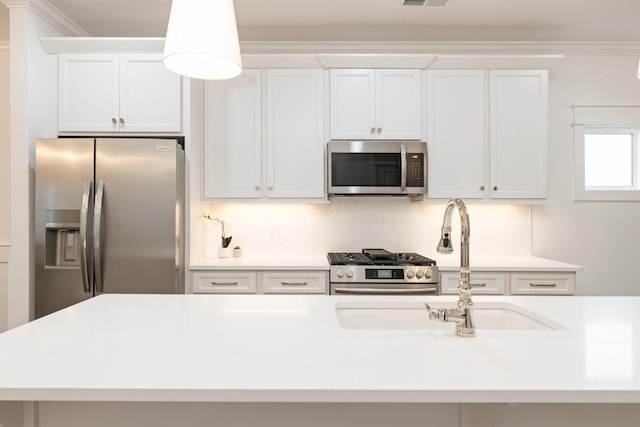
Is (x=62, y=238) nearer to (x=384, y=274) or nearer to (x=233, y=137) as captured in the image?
(x=233, y=137)

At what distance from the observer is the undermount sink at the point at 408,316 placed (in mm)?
1544

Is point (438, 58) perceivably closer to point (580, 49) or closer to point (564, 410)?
point (580, 49)

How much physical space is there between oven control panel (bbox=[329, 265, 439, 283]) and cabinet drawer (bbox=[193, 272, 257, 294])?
23.8 inches

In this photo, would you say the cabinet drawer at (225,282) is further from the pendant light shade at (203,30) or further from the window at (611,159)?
the window at (611,159)

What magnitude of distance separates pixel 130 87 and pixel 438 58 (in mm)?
2330

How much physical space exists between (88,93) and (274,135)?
1390 millimetres

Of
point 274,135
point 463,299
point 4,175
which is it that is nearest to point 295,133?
point 274,135

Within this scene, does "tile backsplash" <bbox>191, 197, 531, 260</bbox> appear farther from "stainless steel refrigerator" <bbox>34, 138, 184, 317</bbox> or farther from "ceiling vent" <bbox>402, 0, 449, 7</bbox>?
"ceiling vent" <bbox>402, 0, 449, 7</bbox>

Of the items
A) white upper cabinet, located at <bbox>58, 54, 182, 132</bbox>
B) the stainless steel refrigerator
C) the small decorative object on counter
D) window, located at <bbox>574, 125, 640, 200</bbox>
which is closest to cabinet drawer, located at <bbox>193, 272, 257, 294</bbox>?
the stainless steel refrigerator

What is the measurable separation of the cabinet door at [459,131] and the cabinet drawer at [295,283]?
3.68 ft

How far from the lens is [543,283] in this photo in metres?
2.92

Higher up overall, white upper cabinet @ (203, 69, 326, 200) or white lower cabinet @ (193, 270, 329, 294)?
white upper cabinet @ (203, 69, 326, 200)

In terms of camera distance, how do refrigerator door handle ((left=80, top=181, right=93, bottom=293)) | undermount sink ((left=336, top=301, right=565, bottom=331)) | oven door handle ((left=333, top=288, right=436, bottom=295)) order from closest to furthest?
undermount sink ((left=336, top=301, right=565, bottom=331)) < refrigerator door handle ((left=80, top=181, right=93, bottom=293)) < oven door handle ((left=333, top=288, right=436, bottom=295))

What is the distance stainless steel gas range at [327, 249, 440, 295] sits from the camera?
287cm
